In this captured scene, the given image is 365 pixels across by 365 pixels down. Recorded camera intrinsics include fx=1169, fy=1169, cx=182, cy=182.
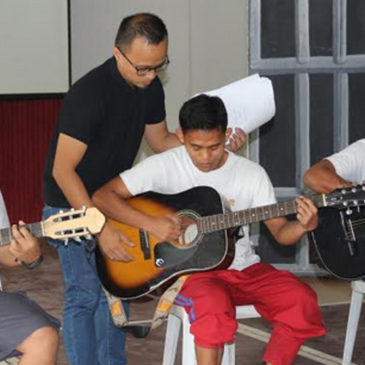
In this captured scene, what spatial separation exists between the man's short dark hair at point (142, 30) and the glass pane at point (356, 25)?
2335 millimetres

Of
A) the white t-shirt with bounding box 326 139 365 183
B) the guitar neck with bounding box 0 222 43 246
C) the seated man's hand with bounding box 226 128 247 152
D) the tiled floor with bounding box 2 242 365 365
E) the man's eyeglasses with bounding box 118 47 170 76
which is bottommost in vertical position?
the tiled floor with bounding box 2 242 365 365

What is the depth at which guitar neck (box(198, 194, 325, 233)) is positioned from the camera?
12.5 feet

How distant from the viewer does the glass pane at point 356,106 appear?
597 cm

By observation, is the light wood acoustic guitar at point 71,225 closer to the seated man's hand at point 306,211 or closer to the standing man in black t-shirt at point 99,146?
the standing man in black t-shirt at point 99,146

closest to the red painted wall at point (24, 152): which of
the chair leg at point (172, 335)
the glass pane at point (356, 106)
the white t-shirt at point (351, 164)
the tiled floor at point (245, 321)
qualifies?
the tiled floor at point (245, 321)

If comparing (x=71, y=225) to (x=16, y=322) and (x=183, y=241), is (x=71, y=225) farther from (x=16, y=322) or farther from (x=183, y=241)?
(x=183, y=241)

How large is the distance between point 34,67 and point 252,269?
11.6 ft

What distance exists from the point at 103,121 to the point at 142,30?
14.1 inches

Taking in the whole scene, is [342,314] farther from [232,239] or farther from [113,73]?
[113,73]

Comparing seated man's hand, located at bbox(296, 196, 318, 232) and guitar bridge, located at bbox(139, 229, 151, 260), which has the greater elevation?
seated man's hand, located at bbox(296, 196, 318, 232)

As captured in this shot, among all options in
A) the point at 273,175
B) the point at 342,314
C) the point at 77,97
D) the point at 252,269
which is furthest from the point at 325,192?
the point at 273,175

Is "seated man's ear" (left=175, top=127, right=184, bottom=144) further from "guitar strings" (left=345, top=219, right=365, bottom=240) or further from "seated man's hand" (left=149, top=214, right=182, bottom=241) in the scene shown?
"guitar strings" (left=345, top=219, right=365, bottom=240)

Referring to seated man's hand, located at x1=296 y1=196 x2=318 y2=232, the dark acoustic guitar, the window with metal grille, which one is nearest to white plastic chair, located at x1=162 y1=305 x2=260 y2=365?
the dark acoustic guitar

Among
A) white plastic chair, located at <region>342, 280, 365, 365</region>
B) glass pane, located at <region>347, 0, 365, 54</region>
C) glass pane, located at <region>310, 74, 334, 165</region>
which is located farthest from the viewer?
glass pane, located at <region>310, 74, 334, 165</region>
